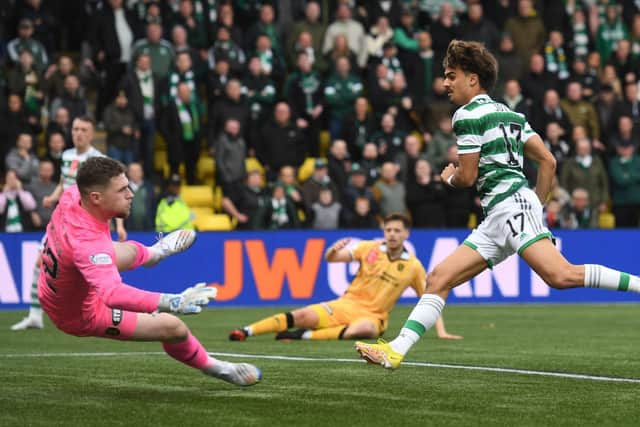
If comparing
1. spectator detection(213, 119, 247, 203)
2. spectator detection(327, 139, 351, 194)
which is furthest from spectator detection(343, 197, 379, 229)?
spectator detection(213, 119, 247, 203)

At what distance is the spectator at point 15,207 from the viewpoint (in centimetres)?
1966

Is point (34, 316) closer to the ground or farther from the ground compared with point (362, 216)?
closer to the ground

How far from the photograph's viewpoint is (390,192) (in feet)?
71.1

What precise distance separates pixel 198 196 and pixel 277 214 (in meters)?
1.75

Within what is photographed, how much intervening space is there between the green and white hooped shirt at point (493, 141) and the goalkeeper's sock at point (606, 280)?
2.56 ft

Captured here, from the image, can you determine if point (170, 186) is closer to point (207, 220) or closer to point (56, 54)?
Answer: point (207, 220)

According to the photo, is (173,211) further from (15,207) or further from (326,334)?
(326,334)

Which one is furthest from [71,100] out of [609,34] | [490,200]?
[490,200]

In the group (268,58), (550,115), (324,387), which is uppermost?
(268,58)

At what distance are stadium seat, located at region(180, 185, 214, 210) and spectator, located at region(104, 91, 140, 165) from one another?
1.26m

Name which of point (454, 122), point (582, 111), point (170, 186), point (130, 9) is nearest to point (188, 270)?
point (170, 186)

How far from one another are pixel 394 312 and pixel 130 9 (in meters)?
7.69

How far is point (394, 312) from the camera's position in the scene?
18938mm

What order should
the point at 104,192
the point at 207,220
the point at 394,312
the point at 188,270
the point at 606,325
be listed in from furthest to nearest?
the point at 207,220
the point at 188,270
the point at 394,312
the point at 606,325
the point at 104,192
